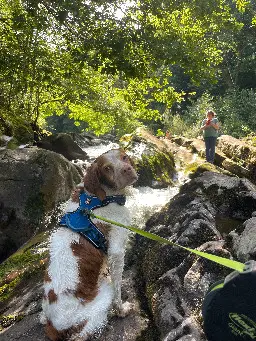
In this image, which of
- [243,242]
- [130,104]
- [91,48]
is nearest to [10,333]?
[243,242]

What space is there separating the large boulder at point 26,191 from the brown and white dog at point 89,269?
383 centimetres

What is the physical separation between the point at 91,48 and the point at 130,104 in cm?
347

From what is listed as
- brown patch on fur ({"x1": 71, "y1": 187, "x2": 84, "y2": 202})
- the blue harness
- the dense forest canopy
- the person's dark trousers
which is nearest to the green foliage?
the person's dark trousers

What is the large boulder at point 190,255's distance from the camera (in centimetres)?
271

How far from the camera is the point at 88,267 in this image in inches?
105

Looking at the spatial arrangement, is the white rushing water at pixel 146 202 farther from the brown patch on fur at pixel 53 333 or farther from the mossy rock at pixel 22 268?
the brown patch on fur at pixel 53 333

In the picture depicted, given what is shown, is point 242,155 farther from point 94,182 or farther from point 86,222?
point 86,222

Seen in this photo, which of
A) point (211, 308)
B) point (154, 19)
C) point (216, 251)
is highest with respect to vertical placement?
point (154, 19)

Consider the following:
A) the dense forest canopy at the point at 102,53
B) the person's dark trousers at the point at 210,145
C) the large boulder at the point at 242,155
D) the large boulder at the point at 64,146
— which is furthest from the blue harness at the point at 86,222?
the large boulder at the point at 64,146

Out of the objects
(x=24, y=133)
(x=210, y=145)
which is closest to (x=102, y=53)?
(x=24, y=133)

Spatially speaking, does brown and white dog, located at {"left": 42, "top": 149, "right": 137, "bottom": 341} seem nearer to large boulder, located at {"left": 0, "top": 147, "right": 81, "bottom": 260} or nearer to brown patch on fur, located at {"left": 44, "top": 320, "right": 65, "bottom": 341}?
brown patch on fur, located at {"left": 44, "top": 320, "right": 65, "bottom": 341}

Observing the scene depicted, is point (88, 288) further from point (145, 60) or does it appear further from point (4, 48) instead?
point (4, 48)

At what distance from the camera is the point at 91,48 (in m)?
6.02

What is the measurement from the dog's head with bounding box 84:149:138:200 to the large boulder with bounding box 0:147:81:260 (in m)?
3.99
